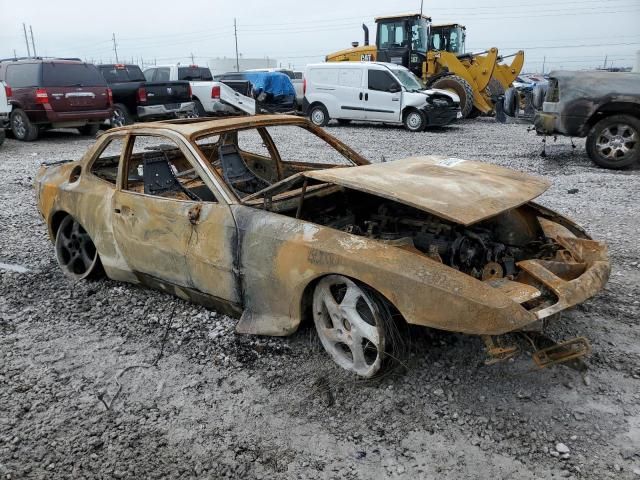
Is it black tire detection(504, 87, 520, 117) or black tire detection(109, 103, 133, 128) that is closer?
black tire detection(504, 87, 520, 117)

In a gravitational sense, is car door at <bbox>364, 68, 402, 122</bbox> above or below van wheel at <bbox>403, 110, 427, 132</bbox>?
above

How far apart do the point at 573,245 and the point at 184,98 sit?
12.2 metres

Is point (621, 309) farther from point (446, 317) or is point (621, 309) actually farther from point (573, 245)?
point (446, 317)

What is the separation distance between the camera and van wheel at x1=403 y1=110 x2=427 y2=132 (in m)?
14.2

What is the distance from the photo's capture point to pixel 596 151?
8.76m

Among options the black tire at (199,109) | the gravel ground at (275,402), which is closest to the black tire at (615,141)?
the gravel ground at (275,402)

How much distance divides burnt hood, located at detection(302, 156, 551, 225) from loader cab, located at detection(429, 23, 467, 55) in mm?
15738

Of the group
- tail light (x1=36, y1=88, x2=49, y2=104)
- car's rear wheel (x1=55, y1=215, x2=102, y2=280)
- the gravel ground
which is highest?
tail light (x1=36, y1=88, x2=49, y2=104)

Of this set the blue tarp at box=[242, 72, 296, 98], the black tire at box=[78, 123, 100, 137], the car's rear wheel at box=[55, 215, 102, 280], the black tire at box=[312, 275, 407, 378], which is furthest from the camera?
the blue tarp at box=[242, 72, 296, 98]

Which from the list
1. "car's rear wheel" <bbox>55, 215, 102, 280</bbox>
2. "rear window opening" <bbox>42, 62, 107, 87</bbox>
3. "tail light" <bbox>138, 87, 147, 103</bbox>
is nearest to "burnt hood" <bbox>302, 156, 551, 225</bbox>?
"car's rear wheel" <bbox>55, 215, 102, 280</bbox>

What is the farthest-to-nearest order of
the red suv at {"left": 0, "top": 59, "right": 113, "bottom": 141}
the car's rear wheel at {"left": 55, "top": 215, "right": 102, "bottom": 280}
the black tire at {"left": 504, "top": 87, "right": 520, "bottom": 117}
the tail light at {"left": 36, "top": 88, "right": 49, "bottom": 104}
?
the red suv at {"left": 0, "top": 59, "right": 113, "bottom": 141}
the tail light at {"left": 36, "top": 88, "right": 49, "bottom": 104}
the black tire at {"left": 504, "top": 87, "right": 520, "bottom": 117}
the car's rear wheel at {"left": 55, "top": 215, "right": 102, "bottom": 280}

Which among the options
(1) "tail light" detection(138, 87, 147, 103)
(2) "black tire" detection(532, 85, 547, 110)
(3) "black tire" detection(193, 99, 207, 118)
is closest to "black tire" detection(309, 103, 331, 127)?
(3) "black tire" detection(193, 99, 207, 118)

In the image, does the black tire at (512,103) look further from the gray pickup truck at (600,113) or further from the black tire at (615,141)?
the black tire at (615,141)

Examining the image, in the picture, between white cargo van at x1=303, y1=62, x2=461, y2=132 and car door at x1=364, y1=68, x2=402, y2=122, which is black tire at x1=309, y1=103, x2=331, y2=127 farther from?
car door at x1=364, y1=68, x2=402, y2=122
